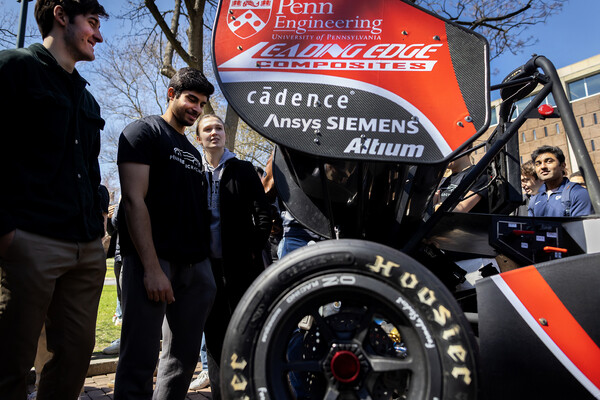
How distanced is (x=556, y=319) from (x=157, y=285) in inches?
72.4

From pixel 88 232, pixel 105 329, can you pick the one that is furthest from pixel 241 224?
pixel 105 329

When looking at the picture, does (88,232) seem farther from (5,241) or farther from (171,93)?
(171,93)

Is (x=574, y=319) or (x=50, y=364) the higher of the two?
(x=574, y=319)

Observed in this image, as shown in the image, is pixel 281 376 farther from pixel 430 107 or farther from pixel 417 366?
pixel 430 107

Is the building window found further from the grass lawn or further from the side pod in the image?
the side pod

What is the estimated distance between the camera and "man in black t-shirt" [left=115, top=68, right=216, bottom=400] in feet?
7.52

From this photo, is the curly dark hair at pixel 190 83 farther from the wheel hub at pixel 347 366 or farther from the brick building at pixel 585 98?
the brick building at pixel 585 98

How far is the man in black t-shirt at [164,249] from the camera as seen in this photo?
2.29 metres

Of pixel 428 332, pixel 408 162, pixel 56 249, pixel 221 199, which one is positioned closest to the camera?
pixel 428 332

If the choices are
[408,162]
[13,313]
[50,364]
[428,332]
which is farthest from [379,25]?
[50,364]

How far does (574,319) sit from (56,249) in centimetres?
222

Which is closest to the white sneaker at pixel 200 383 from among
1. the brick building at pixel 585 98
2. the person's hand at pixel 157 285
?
the person's hand at pixel 157 285

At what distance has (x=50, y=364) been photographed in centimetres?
220

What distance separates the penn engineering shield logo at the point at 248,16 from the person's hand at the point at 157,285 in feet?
4.32
